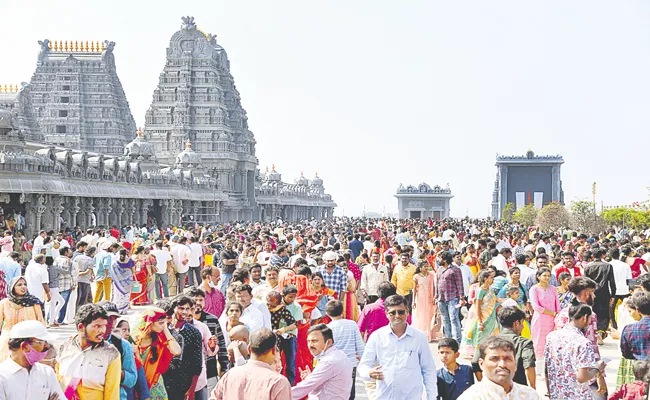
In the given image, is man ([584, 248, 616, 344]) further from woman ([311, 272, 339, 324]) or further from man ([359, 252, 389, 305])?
woman ([311, 272, 339, 324])

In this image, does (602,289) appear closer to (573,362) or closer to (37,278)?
(573,362)

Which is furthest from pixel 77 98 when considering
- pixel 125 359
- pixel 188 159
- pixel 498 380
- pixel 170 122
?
pixel 498 380

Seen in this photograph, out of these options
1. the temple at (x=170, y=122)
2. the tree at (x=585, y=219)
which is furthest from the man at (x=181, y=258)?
the temple at (x=170, y=122)

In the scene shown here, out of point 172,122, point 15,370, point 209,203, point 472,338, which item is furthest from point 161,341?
point 172,122

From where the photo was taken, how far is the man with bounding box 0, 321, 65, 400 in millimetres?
4980

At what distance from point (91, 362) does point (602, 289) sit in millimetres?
8540

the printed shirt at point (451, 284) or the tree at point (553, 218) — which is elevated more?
the tree at point (553, 218)

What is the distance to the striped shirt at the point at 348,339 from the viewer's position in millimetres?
7152

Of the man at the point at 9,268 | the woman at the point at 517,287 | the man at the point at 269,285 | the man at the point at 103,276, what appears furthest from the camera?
the man at the point at 103,276

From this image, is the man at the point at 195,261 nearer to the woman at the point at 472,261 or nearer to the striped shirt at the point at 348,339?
the woman at the point at 472,261

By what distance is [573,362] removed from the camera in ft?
20.1

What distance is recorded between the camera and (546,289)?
384 inches

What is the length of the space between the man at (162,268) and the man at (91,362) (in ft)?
38.6

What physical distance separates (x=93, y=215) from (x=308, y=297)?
31.7 metres
